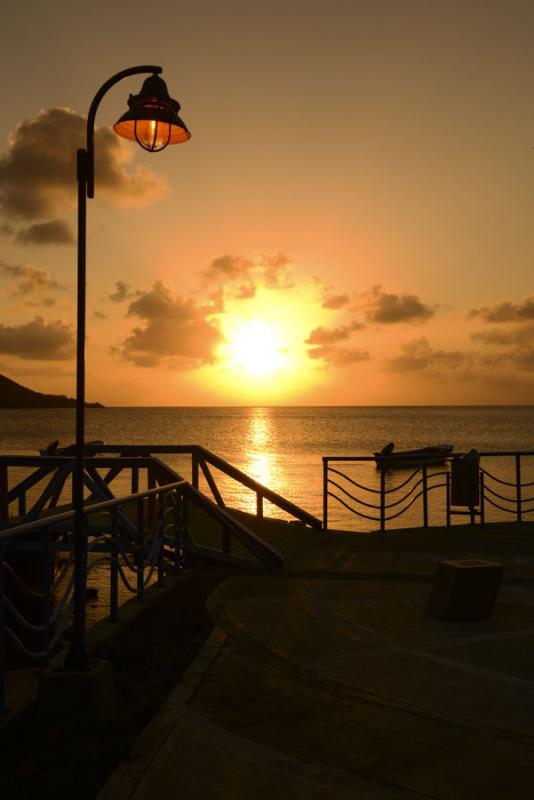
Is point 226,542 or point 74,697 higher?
point 74,697

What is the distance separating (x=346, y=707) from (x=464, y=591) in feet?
10.1

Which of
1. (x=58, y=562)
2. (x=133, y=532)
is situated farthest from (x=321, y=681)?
(x=58, y=562)

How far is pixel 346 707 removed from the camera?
521 cm

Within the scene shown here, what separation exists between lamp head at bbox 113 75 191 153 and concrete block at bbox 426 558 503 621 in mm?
4945

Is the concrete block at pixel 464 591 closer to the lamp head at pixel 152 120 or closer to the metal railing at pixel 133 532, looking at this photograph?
the metal railing at pixel 133 532

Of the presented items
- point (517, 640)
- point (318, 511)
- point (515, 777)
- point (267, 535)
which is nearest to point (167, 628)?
point (517, 640)

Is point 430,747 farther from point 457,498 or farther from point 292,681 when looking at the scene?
point 457,498

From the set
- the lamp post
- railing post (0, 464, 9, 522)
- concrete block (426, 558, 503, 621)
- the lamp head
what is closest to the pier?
concrete block (426, 558, 503, 621)

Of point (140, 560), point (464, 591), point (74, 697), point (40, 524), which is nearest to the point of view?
point (74, 697)

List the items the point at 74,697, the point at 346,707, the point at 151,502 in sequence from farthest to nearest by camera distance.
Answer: the point at 151,502 < the point at 346,707 < the point at 74,697

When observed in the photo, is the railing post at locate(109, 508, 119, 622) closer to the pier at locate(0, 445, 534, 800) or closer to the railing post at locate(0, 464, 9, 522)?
the pier at locate(0, 445, 534, 800)

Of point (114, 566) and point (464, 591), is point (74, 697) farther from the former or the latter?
point (464, 591)

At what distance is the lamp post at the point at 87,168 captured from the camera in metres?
5.31

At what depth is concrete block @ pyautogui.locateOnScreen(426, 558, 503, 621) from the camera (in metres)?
7.90
